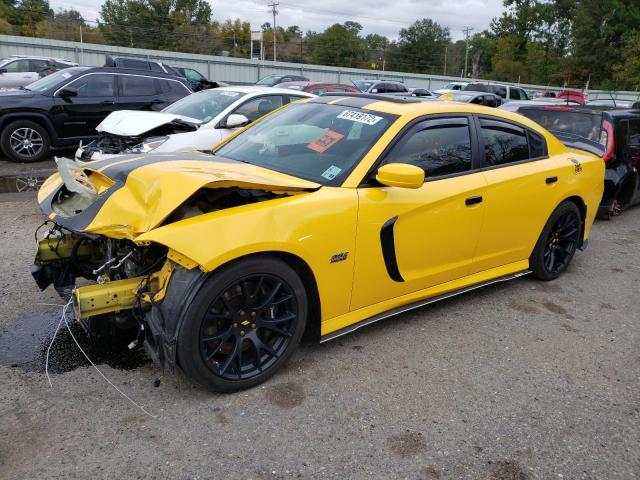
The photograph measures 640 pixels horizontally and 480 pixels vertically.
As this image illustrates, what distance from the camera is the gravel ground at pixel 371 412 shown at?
2469 millimetres

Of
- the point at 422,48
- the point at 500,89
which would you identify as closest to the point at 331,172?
the point at 500,89

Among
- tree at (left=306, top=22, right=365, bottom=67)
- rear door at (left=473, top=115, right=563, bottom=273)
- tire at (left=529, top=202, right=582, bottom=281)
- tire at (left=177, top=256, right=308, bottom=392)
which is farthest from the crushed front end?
tree at (left=306, top=22, right=365, bottom=67)

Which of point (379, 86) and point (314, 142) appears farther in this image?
point (379, 86)

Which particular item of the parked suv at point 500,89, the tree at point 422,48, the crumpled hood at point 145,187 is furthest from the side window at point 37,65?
the tree at point 422,48

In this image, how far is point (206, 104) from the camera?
304 inches

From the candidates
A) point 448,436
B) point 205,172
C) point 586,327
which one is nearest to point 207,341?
point 205,172

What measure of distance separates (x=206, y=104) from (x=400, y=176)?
5.33 m

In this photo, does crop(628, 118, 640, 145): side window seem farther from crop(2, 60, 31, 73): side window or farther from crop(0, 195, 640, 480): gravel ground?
crop(2, 60, 31, 73): side window

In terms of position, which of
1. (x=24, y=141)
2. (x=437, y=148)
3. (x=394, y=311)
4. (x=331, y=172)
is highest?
(x=437, y=148)

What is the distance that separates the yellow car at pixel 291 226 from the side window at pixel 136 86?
657 centimetres

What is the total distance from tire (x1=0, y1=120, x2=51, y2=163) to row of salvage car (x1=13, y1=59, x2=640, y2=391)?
6207 millimetres

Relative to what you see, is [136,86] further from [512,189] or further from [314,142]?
[512,189]

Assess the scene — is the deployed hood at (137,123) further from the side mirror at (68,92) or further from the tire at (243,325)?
the tire at (243,325)

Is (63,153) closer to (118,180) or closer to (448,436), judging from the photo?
(118,180)
